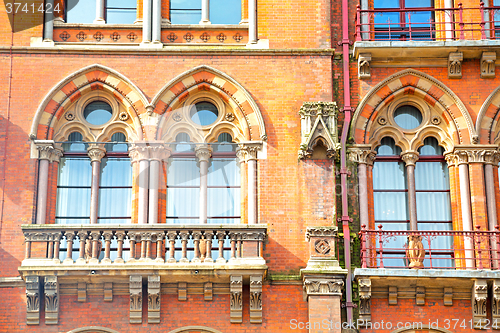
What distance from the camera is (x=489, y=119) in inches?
738

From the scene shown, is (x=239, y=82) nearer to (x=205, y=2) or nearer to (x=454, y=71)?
(x=205, y=2)

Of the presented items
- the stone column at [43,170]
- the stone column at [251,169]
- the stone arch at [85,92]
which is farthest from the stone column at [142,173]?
the stone column at [251,169]

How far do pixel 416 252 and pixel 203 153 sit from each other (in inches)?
202

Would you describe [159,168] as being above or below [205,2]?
below

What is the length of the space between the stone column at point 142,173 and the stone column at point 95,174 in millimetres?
727

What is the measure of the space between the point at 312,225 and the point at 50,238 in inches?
214

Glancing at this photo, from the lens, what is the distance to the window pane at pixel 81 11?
1973 cm

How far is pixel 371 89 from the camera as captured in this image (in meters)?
19.0

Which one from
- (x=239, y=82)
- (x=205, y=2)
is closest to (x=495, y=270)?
(x=239, y=82)

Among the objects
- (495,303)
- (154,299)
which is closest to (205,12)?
(154,299)

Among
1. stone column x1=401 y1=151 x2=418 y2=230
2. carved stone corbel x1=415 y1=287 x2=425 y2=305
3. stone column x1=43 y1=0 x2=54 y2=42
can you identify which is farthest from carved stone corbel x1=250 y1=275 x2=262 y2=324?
stone column x1=43 y1=0 x2=54 y2=42

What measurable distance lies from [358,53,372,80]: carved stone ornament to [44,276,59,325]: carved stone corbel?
319 inches

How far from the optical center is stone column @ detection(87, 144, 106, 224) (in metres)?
18.3

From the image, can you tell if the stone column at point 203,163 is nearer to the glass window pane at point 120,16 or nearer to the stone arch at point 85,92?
the stone arch at point 85,92
